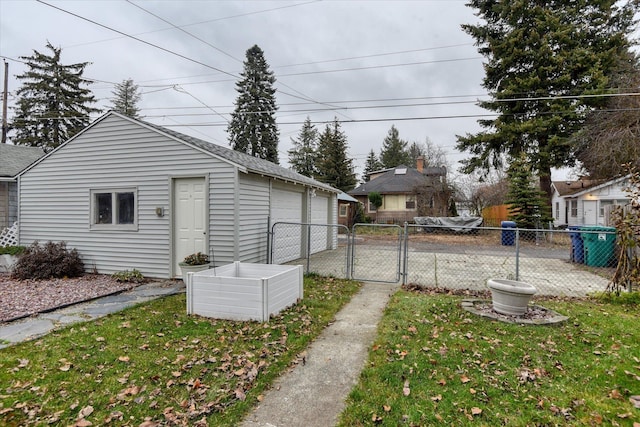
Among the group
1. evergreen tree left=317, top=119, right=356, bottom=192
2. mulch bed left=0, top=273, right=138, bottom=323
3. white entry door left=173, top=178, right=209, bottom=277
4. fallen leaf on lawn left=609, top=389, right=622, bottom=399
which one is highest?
evergreen tree left=317, top=119, right=356, bottom=192

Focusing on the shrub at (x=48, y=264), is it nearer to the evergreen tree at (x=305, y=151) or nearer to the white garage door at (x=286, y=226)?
the white garage door at (x=286, y=226)

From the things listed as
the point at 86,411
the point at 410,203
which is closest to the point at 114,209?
the point at 86,411

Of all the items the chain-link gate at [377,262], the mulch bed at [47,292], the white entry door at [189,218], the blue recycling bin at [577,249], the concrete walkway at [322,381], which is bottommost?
the concrete walkway at [322,381]

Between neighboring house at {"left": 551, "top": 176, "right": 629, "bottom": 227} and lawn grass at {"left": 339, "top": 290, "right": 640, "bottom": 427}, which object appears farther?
neighboring house at {"left": 551, "top": 176, "right": 629, "bottom": 227}

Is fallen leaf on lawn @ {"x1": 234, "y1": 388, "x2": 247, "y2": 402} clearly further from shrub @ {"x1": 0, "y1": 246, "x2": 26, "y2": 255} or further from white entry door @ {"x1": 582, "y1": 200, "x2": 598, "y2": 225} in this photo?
white entry door @ {"x1": 582, "y1": 200, "x2": 598, "y2": 225}

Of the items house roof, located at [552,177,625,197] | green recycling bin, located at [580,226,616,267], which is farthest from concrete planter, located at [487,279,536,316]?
house roof, located at [552,177,625,197]

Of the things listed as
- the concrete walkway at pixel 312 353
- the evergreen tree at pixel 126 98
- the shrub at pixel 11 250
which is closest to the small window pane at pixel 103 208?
the shrub at pixel 11 250

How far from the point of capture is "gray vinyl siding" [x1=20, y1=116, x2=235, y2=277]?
7.32m

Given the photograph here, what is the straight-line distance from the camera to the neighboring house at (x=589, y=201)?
1848 cm

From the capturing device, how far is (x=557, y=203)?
28.7 metres

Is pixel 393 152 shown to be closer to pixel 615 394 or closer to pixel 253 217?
pixel 253 217

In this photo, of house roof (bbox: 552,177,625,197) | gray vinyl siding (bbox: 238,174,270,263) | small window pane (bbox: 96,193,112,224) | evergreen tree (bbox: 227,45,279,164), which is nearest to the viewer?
gray vinyl siding (bbox: 238,174,270,263)

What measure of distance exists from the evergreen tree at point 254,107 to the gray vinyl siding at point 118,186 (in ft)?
68.3

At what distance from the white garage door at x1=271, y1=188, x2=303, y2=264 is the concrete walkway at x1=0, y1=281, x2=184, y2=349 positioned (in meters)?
3.03
